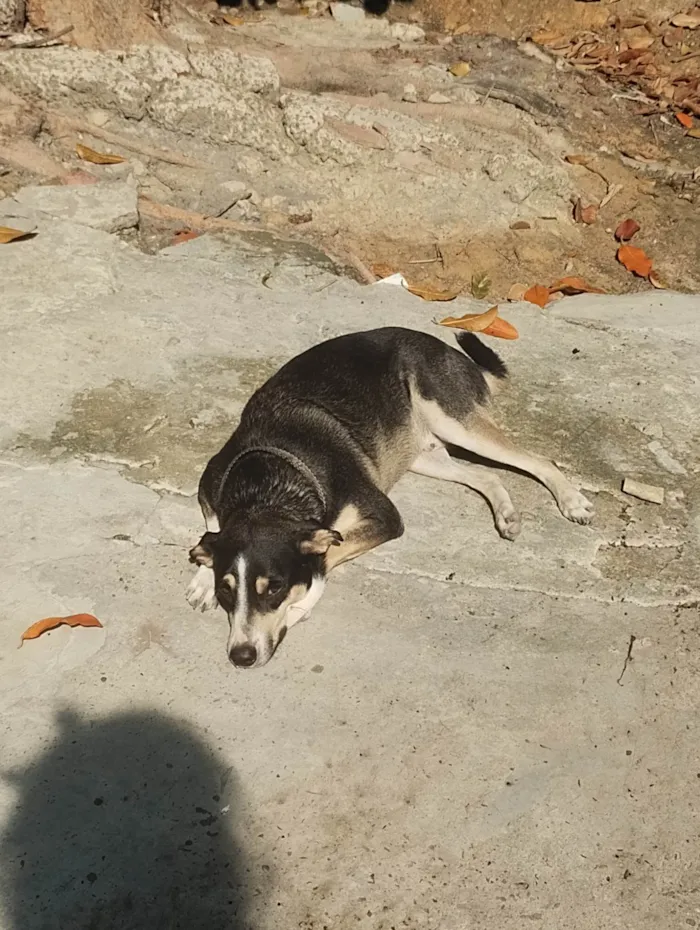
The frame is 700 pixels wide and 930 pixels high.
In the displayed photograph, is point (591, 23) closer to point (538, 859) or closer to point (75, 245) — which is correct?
point (75, 245)

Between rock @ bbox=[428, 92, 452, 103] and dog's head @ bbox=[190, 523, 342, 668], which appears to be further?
rock @ bbox=[428, 92, 452, 103]

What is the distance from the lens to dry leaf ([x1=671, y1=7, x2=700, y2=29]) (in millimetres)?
8750

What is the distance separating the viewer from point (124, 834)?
10.2 feet

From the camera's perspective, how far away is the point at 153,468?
458 cm

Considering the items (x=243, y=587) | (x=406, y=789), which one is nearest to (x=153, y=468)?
(x=243, y=587)

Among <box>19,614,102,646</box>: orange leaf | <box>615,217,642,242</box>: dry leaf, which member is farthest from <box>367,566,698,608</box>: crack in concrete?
<box>615,217,642,242</box>: dry leaf

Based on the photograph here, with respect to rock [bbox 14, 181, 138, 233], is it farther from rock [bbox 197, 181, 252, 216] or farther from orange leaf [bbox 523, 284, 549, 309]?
orange leaf [bbox 523, 284, 549, 309]

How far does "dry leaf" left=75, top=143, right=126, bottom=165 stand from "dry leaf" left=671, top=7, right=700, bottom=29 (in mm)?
5607

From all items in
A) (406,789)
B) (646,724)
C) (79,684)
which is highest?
(646,724)

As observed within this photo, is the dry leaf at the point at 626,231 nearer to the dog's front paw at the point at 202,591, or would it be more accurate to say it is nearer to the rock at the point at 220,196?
the rock at the point at 220,196

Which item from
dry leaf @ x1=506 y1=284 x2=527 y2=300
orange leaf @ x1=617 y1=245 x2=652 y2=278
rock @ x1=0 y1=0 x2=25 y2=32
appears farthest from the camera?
orange leaf @ x1=617 y1=245 x2=652 y2=278

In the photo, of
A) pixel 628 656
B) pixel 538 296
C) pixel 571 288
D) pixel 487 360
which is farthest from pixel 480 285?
pixel 628 656

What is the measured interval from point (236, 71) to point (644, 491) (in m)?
4.72

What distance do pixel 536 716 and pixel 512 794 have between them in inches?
14.5
